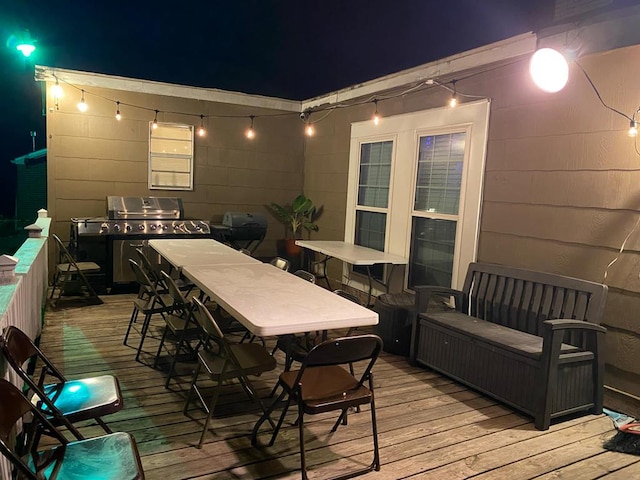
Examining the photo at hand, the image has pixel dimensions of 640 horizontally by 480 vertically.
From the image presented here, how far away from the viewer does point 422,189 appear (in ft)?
16.3

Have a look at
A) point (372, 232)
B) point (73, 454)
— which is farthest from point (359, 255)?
point (73, 454)

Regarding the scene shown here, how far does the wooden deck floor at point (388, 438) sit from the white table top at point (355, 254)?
4.81ft

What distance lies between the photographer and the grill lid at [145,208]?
5922 mm

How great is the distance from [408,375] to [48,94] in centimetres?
547

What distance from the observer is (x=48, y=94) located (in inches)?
226

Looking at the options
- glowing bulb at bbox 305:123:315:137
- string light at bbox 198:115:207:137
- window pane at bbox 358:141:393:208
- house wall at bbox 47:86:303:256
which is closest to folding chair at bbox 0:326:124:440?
window pane at bbox 358:141:393:208

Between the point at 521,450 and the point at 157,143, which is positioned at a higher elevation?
the point at 157,143

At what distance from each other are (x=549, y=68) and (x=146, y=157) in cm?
528

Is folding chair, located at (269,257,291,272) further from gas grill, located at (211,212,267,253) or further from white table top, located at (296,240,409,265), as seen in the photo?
gas grill, located at (211,212,267,253)

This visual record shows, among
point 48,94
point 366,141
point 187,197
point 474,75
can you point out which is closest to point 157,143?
point 187,197

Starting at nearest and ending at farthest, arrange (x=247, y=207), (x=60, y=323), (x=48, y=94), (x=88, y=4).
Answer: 1. (x=60, y=323)
2. (x=88, y=4)
3. (x=48, y=94)
4. (x=247, y=207)

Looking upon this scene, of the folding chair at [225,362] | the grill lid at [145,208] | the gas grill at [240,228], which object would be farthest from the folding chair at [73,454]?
the gas grill at [240,228]

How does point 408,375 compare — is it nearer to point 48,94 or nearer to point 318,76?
point 318,76

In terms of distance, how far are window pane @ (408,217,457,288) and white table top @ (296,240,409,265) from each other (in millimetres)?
168
